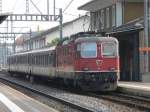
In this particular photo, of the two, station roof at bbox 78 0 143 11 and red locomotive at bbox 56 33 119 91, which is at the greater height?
station roof at bbox 78 0 143 11

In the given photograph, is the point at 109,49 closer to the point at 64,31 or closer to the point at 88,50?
the point at 88,50

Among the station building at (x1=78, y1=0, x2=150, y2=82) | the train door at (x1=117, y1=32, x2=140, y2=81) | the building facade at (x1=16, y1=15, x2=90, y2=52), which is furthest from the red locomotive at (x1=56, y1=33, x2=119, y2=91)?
the building facade at (x1=16, y1=15, x2=90, y2=52)

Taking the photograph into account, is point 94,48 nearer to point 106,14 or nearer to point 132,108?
point 132,108

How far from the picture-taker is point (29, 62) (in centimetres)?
4631

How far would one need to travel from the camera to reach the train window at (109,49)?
27922 mm

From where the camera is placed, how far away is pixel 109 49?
2802cm

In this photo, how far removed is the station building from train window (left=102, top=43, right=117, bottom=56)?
8.45 meters

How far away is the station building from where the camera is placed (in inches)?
1651

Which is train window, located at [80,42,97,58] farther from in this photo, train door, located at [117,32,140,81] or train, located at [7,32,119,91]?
train door, located at [117,32,140,81]

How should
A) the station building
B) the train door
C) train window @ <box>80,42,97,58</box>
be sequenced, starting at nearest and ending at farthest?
train window @ <box>80,42,97,58</box>
the station building
the train door

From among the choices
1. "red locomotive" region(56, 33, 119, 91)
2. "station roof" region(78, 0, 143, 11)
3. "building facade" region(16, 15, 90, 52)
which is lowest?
"red locomotive" region(56, 33, 119, 91)

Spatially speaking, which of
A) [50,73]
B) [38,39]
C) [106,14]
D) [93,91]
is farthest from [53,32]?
[93,91]

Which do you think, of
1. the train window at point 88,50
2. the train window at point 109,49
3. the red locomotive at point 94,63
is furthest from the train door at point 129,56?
the train window at point 88,50

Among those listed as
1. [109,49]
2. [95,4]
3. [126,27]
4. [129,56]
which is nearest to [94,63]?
[109,49]
